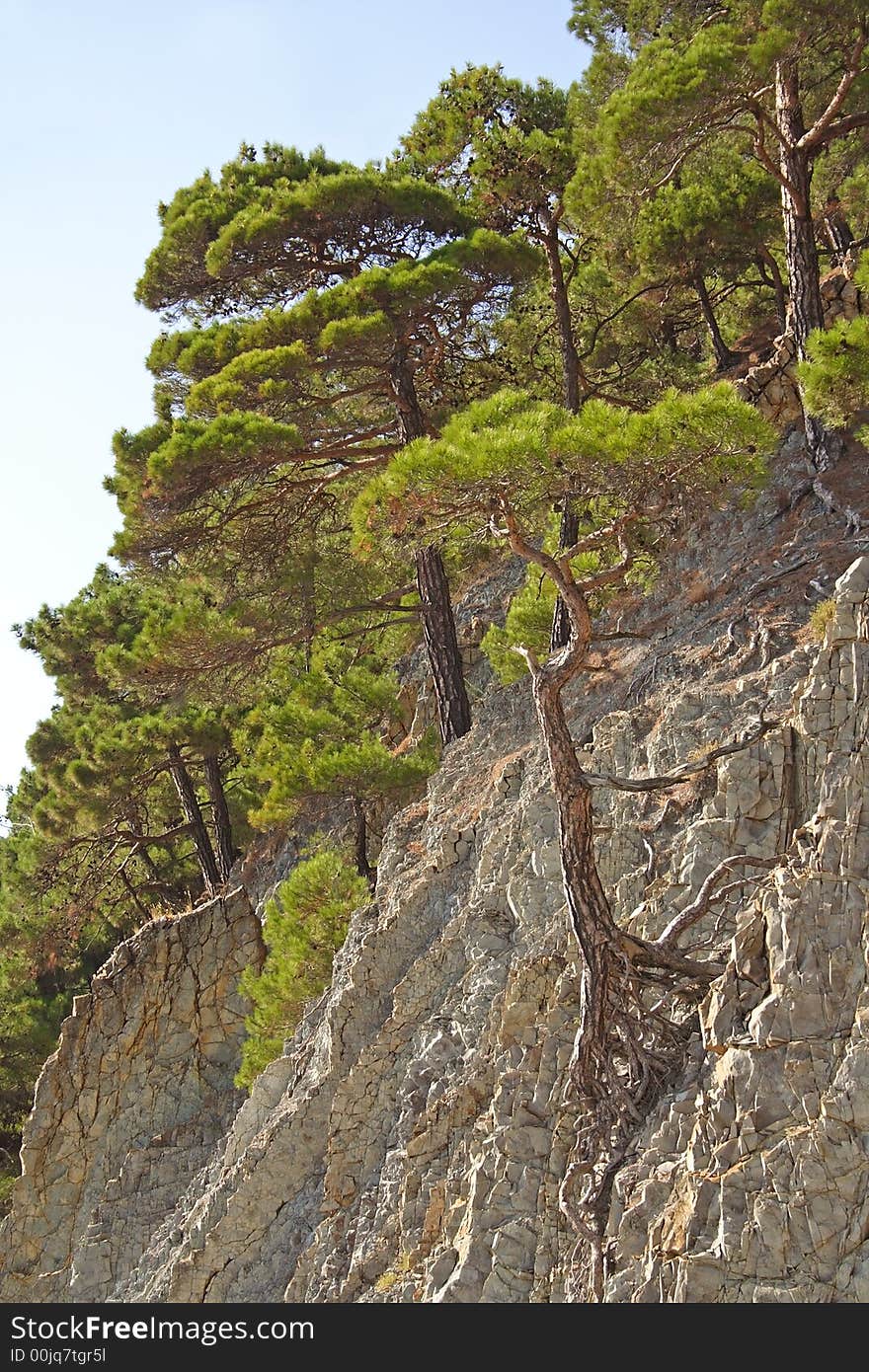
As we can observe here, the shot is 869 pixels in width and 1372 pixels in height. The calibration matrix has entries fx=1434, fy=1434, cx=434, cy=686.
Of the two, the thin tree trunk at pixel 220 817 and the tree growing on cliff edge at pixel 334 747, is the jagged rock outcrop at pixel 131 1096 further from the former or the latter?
the tree growing on cliff edge at pixel 334 747

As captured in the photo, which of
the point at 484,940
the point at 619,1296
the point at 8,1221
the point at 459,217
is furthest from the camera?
the point at 8,1221

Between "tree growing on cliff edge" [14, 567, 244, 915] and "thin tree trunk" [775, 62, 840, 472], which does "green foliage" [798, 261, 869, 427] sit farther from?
"tree growing on cliff edge" [14, 567, 244, 915]

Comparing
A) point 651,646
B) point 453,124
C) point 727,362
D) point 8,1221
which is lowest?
point 8,1221

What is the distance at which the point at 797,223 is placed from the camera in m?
16.0

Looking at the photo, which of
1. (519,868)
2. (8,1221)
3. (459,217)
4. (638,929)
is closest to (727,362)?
(459,217)

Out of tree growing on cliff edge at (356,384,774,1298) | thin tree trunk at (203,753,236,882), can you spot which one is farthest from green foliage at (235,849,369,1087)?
tree growing on cliff edge at (356,384,774,1298)

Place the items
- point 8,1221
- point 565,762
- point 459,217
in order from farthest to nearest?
point 8,1221
point 459,217
point 565,762

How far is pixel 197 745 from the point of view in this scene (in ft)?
81.1

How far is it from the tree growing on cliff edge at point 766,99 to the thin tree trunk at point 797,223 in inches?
0.4

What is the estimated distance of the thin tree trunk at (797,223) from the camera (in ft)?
52.0

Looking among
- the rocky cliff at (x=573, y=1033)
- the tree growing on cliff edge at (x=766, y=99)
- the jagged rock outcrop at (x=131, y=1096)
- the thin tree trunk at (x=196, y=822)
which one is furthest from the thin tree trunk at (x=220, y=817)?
the tree growing on cliff edge at (x=766, y=99)

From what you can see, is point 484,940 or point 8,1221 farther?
point 8,1221

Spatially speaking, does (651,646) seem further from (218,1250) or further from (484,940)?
(218,1250)

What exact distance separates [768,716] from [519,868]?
125 inches
